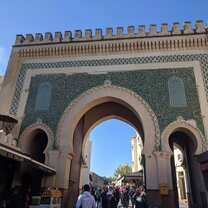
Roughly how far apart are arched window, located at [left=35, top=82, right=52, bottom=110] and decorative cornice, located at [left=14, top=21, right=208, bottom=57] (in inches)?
59.2

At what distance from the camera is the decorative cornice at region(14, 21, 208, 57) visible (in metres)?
8.14

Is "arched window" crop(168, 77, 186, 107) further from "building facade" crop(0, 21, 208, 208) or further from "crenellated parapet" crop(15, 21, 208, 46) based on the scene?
"crenellated parapet" crop(15, 21, 208, 46)

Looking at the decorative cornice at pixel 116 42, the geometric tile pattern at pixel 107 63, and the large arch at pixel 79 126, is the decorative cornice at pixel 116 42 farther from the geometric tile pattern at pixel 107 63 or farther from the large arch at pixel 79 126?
the large arch at pixel 79 126

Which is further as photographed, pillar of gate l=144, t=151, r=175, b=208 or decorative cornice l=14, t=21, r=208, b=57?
decorative cornice l=14, t=21, r=208, b=57

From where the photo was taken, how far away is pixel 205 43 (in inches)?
317

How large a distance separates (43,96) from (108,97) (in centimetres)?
252

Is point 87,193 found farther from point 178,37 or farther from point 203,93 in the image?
point 178,37

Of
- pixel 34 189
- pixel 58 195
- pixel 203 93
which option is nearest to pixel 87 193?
pixel 58 195

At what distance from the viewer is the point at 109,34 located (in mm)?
8781

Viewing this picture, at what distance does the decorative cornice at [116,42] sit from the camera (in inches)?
320

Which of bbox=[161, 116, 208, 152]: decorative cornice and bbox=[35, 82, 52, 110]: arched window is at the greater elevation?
bbox=[35, 82, 52, 110]: arched window

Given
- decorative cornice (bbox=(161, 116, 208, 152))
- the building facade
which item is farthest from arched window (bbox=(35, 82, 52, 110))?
decorative cornice (bbox=(161, 116, 208, 152))

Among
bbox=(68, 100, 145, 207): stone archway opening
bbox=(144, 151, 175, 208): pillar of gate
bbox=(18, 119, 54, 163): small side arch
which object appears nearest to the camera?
bbox=(144, 151, 175, 208): pillar of gate

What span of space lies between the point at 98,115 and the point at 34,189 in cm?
385
